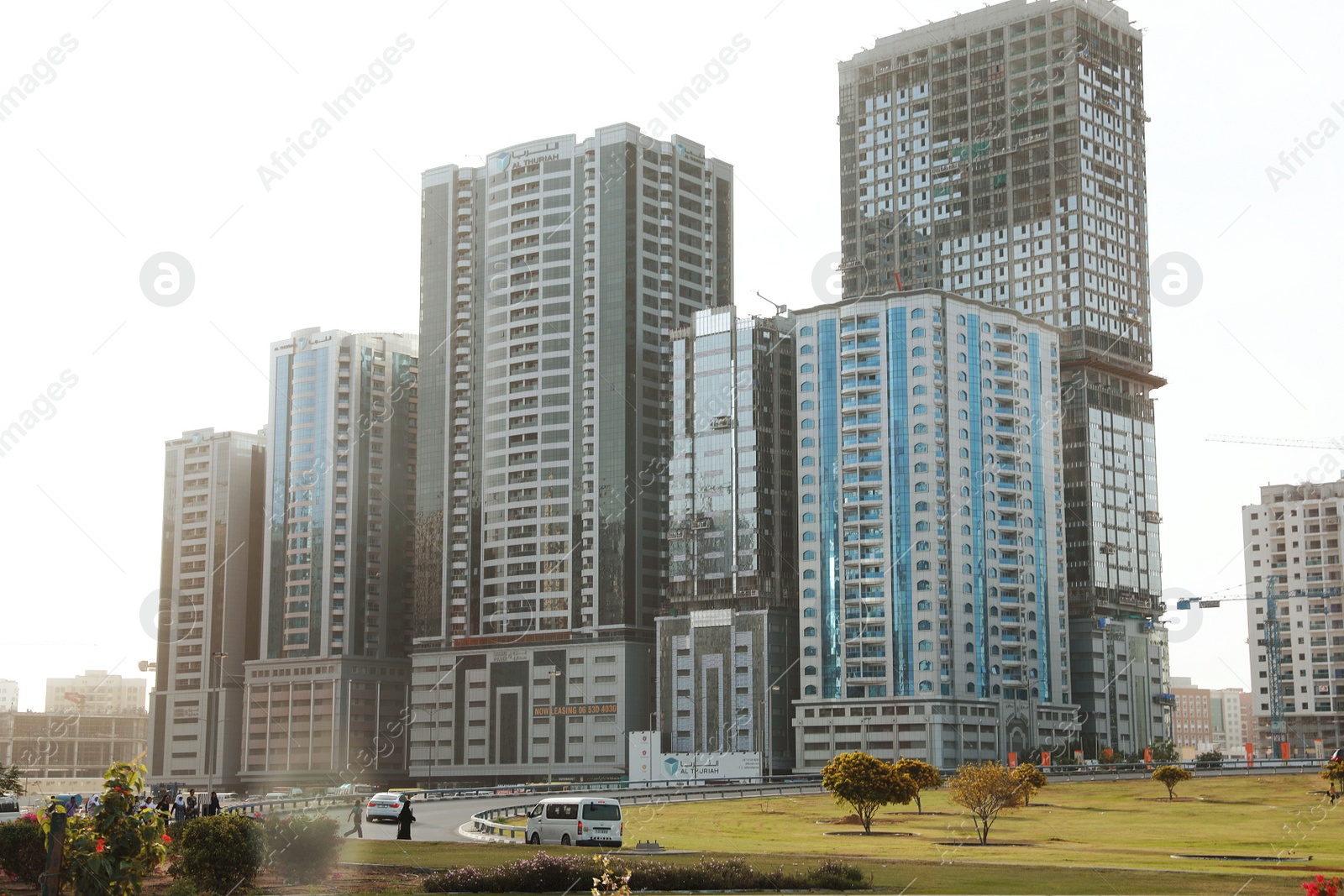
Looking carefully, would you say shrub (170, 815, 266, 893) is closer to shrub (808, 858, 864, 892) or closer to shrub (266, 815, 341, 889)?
shrub (266, 815, 341, 889)

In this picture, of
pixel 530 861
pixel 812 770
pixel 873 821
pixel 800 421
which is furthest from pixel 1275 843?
pixel 800 421

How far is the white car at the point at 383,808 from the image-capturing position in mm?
86125

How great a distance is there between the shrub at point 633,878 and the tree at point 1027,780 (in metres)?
46.4

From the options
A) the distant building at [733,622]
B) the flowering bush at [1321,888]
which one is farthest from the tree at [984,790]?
the distant building at [733,622]

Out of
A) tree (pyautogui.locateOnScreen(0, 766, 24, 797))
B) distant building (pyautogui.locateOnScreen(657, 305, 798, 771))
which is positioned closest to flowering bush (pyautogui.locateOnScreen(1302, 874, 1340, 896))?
tree (pyautogui.locateOnScreen(0, 766, 24, 797))

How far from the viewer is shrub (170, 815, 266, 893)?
4291 cm

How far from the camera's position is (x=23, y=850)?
4775cm

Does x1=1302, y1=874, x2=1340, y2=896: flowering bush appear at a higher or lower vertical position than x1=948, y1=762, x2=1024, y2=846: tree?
higher

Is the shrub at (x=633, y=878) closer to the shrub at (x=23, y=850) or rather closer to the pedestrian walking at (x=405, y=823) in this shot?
the shrub at (x=23, y=850)

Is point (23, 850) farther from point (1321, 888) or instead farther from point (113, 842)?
point (1321, 888)

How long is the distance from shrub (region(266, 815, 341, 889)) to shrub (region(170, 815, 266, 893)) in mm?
903

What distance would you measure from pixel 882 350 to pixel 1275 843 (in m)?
124

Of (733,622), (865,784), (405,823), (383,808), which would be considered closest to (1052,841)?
(865,784)

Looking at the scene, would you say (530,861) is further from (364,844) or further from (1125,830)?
(1125,830)
